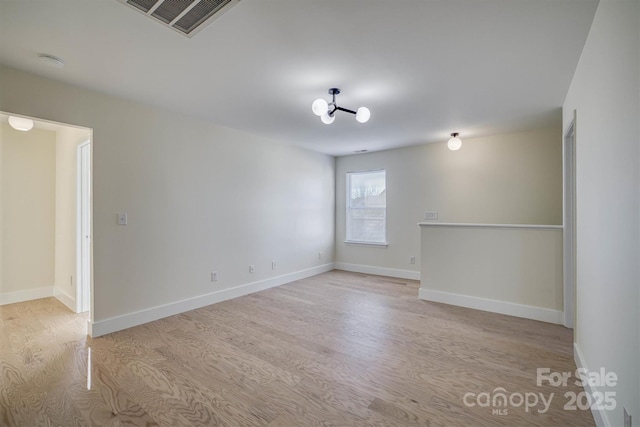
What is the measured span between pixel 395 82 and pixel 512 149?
285 cm

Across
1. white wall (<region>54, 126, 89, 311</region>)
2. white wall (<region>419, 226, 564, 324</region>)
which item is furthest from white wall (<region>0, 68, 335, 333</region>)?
white wall (<region>419, 226, 564, 324</region>)

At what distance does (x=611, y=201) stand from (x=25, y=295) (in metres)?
6.34

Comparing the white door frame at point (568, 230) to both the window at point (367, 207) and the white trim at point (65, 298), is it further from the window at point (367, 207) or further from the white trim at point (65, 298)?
the white trim at point (65, 298)

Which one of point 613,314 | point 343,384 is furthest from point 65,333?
point 613,314

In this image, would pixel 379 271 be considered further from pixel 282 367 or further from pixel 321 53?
pixel 321 53

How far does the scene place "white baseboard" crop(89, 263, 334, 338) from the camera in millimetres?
3012

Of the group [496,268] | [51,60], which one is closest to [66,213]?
[51,60]

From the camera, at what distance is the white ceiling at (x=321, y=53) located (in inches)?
70.4

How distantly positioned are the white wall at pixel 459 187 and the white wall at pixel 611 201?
2.43 meters

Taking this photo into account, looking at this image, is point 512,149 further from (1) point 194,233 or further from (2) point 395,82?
(1) point 194,233

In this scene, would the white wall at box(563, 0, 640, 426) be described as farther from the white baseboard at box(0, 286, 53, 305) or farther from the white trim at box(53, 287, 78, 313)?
the white baseboard at box(0, 286, 53, 305)

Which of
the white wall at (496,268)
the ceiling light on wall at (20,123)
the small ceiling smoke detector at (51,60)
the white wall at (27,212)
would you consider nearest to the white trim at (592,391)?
the white wall at (496,268)

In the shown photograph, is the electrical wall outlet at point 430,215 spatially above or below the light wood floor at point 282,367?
above

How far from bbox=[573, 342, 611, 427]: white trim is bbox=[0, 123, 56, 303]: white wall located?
6166 mm
